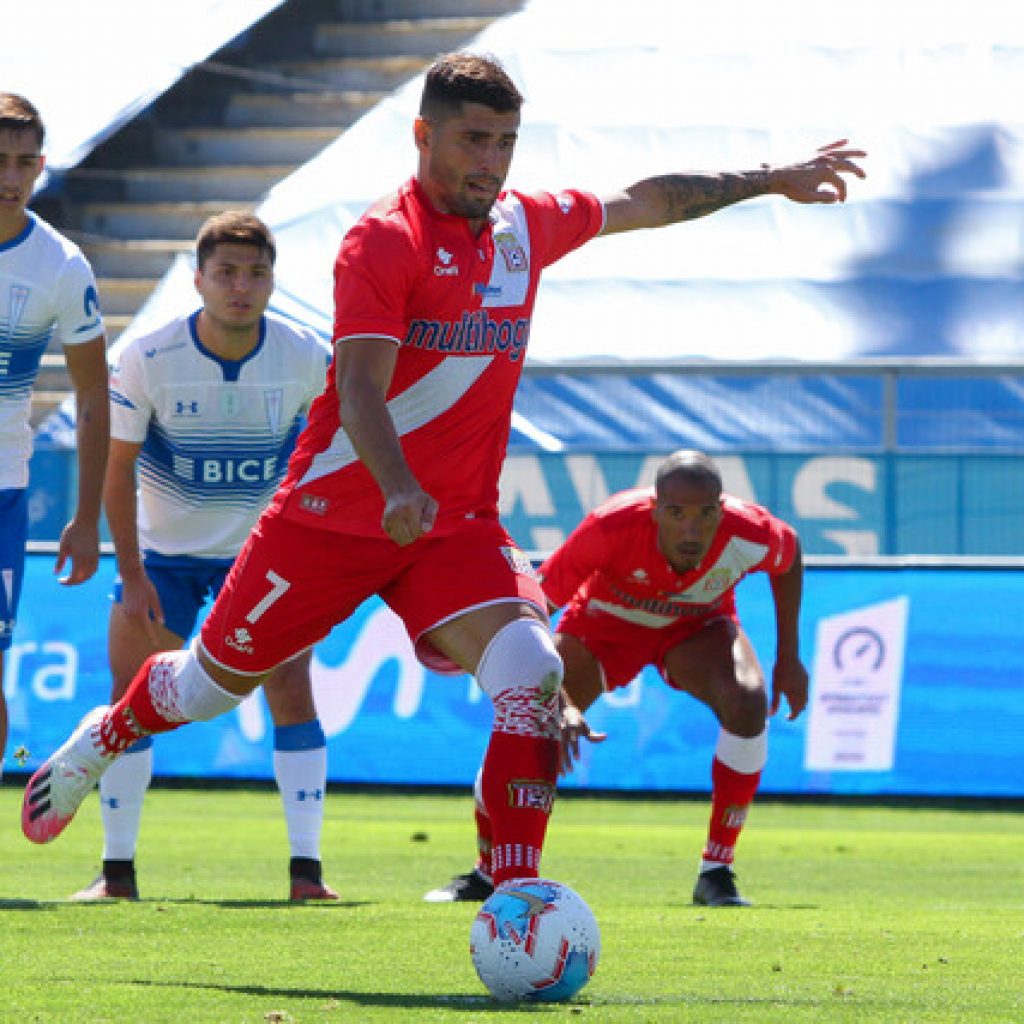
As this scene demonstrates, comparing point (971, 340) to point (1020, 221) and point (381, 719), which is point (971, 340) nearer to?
point (1020, 221)

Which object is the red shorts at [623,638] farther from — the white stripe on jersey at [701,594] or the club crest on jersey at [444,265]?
the club crest on jersey at [444,265]

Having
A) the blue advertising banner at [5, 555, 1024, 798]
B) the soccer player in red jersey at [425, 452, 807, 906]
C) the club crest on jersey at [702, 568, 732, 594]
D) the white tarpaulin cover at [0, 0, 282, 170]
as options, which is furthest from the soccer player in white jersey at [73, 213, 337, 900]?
the white tarpaulin cover at [0, 0, 282, 170]

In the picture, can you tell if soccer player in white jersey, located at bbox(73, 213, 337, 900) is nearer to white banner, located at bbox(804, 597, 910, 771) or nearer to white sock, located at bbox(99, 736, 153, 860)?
white sock, located at bbox(99, 736, 153, 860)

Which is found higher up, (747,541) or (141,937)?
(747,541)

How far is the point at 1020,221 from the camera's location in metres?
24.8

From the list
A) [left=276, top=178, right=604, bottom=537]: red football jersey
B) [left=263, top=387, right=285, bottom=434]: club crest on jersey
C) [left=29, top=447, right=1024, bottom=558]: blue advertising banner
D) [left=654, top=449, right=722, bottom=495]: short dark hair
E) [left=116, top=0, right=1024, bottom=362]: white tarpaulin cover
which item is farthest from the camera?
[left=116, top=0, right=1024, bottom=362]: white tarpaulin cover

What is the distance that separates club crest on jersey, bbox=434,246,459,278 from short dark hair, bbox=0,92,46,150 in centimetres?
196

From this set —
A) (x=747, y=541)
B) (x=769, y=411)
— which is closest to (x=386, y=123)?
(x=769, y=411)

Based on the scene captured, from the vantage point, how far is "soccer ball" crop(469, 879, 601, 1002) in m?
5.29

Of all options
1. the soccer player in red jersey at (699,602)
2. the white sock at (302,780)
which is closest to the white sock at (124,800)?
the white sock at (302,780)

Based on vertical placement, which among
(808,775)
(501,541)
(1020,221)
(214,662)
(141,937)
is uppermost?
(1020,221)

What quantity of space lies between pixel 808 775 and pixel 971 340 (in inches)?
407

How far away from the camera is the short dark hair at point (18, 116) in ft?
24.0

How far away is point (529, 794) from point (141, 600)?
270cm
